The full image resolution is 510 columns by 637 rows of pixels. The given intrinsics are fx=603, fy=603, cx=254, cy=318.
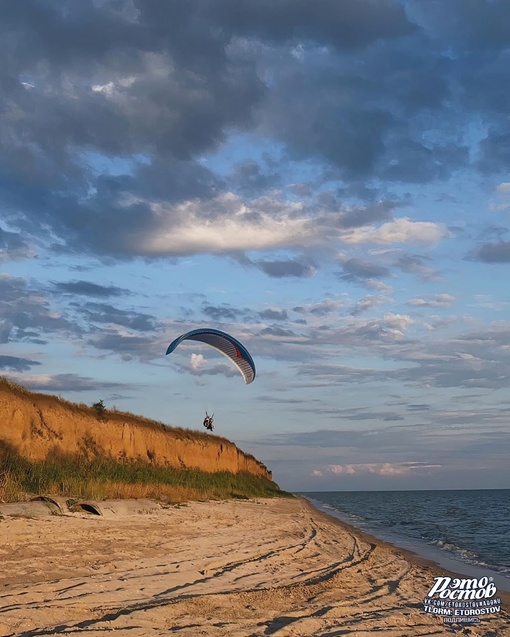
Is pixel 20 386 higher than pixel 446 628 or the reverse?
higher

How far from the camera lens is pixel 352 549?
13.7m

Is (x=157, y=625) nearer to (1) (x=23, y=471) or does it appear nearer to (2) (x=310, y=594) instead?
(2) (x=310, y=594)

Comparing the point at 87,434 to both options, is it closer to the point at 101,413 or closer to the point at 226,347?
the point at 101,413

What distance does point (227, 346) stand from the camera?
1153 inches

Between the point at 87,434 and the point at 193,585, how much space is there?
1557 centimetres

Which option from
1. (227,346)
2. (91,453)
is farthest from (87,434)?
(227,346)

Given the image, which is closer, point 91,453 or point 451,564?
point 451,564

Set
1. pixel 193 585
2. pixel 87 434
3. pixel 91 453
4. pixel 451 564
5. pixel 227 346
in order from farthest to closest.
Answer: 1. pixel 227 346
2. pixel 87 434
3. pixel 91 453
4. pixel 451 564
5. pixel 193 585

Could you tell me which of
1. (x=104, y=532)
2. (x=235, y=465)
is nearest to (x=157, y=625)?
(x=104, y=532)

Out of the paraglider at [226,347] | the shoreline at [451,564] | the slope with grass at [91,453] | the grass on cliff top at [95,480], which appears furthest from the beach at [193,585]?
the paraglider at [226,347]

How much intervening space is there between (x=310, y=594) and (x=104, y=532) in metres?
4.50

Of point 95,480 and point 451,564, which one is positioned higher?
point 95,480

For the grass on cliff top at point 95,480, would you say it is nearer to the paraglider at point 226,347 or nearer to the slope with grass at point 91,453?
the slope with grass at point 91,453

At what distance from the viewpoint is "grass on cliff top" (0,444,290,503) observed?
14.6m
